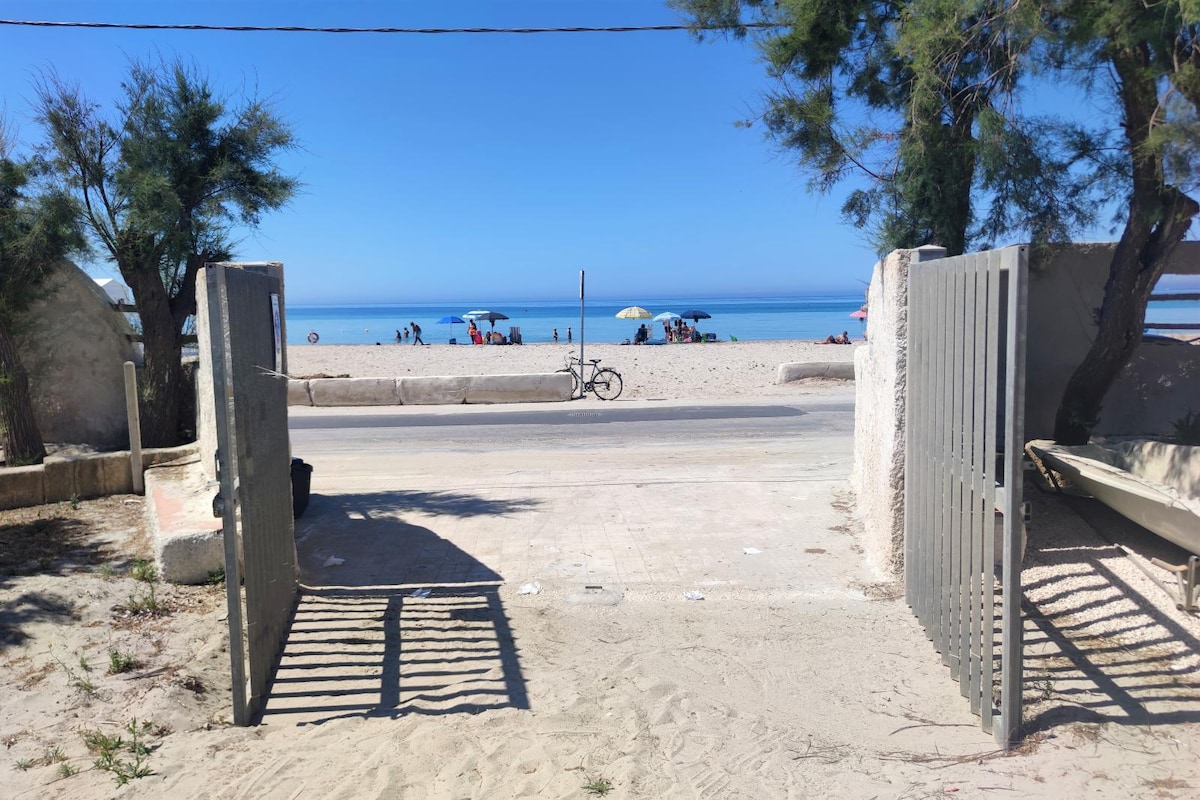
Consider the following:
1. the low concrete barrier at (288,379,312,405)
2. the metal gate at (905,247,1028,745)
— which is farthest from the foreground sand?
the metal gate at (905,247,1028,745)

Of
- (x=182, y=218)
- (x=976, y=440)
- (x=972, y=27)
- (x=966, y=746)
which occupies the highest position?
(x=972, y=27)

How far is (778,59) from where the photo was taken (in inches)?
334

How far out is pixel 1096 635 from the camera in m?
5.29

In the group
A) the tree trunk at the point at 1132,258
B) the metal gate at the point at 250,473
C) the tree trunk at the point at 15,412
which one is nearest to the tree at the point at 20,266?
the tree trunk at the point at 15,412

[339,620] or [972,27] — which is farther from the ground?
[972,27]

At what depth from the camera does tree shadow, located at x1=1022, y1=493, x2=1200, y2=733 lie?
14.2 ft

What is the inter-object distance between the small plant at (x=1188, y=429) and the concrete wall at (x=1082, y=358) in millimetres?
139

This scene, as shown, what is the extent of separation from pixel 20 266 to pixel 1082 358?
1043 centimetres

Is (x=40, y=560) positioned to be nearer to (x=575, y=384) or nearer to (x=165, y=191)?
(x=165, y=191)

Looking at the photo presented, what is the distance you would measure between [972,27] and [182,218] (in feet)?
26.9

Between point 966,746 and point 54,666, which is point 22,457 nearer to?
point 54,666

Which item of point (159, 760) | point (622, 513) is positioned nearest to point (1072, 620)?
point (622, 513)

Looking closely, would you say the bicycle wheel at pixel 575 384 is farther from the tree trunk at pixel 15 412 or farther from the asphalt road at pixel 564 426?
the tree trunk at pixel 15 412

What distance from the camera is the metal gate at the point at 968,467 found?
3.87 metres
